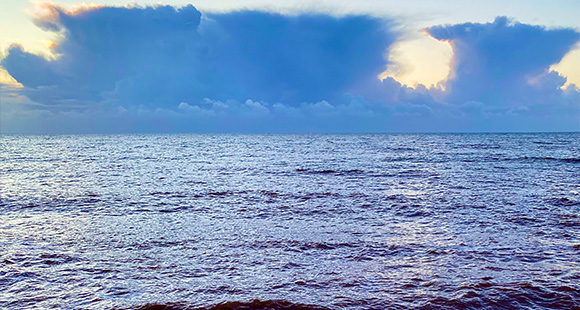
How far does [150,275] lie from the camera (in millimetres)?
8406

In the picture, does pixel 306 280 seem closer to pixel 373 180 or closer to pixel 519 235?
pixel 519 235

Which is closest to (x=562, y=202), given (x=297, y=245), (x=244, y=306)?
(x=297, y=245)

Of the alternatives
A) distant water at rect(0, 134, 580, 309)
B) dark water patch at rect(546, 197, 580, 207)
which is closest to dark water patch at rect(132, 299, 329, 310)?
distant water at rect(0, 134, 580, 309)

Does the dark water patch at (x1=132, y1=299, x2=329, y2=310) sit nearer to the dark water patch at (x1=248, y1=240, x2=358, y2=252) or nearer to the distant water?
the distant water

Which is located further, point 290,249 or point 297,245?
point 297,245

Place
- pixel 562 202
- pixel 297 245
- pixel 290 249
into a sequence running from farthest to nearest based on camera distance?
pixel 562 202 → pixel 297 245 → pixel 290 249

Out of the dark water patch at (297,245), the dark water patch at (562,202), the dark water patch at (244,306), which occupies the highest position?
the dark water patch at (244,306)

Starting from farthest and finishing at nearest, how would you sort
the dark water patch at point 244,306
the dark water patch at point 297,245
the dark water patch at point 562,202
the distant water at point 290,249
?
the dark water patch at point 562,202 → the dark water patch at point 297,245 → the distant water at point 290,249 → the dark water patch at point 244,306

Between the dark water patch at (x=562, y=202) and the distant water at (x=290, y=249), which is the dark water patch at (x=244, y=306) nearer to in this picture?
the distant water at (x=290, y=249)

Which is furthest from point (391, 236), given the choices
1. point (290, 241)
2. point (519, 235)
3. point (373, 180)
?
point (373, 180)

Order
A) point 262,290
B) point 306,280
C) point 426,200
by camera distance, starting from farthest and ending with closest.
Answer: point 426,200 → point 306,280 → point 262,290

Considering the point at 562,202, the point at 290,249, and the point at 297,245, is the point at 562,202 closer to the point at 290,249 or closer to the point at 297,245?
the point at 297,245

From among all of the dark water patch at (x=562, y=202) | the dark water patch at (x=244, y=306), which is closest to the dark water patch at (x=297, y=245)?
the dark water patch at (x=244, y=306)

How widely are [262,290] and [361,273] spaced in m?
2.29
